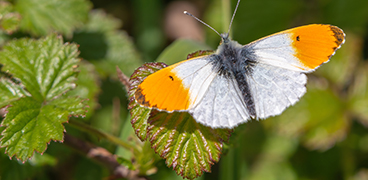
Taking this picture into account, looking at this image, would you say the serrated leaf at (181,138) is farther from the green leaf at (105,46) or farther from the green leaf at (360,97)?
the green leaf at (360,97)

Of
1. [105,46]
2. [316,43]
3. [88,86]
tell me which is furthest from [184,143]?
[105,46]

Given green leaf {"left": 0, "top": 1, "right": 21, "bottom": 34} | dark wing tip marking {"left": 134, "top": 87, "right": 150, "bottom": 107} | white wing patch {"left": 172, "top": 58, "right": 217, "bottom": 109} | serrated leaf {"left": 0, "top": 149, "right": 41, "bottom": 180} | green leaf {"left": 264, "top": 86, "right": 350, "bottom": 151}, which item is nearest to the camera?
dark wing tip marking {"left": 134, "top": 87, "right": 150, "bottom": 107}

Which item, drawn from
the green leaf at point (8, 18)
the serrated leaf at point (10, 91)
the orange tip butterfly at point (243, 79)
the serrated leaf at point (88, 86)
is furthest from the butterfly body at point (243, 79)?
the green leaf at point (8, 18)

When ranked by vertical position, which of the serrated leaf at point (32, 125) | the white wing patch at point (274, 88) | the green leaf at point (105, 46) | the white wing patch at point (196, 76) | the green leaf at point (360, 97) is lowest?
the green leaf at point (360, 97)

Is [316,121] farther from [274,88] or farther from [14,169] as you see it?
[14,169]

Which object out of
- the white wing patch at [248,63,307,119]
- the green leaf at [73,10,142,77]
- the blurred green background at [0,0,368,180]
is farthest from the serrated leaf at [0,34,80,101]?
the white wing patch at [248,63,307,119]

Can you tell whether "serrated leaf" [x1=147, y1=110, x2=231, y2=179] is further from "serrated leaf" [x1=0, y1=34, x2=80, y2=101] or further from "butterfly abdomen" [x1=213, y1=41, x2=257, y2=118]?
"serrated leaf" [x1=0, y1=34, x2=80, y2=101]
